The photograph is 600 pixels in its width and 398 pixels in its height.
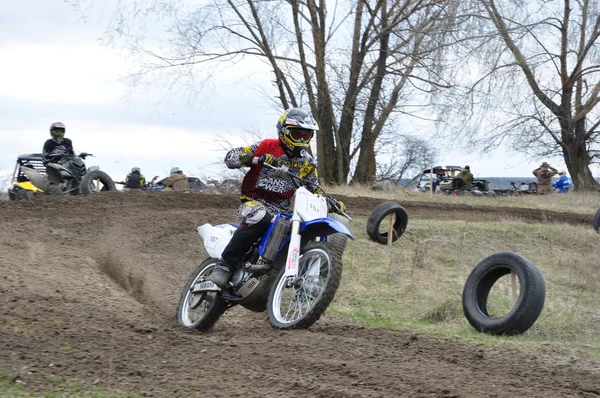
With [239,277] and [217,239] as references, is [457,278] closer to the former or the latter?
[217,239]

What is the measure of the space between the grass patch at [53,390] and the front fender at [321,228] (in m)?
2.76

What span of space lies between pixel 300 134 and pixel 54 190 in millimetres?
12092

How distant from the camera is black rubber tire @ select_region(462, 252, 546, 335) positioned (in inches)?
295

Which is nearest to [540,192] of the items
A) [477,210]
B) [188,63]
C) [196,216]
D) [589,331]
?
[477,210]

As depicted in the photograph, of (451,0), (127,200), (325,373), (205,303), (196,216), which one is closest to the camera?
(325,373)

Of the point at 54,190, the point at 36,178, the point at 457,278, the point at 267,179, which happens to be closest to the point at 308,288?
the point at 267,179

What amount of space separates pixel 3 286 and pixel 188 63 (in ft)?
60.3

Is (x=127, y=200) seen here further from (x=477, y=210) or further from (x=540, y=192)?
(x=540, y=192)

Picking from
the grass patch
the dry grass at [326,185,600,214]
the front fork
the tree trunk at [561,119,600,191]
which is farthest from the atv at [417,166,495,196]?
the grass patch

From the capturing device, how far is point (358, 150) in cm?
2980

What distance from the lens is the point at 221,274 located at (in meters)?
7.75

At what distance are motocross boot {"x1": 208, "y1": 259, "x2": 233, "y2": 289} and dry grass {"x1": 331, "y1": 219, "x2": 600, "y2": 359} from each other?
1.85 meters

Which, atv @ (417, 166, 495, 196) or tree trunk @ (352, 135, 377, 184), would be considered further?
atv @ (417, 166, 495, 196)

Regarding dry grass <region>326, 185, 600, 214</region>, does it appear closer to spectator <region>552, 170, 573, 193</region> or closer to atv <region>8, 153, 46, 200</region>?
spectator <region>552, 170, 573, 193</region>
